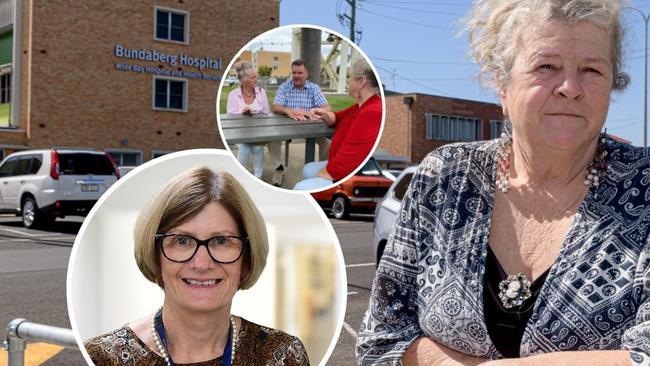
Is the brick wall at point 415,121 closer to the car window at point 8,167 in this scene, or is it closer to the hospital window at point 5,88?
the hospital window at point 5,88

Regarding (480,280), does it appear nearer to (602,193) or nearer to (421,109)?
(602,193)

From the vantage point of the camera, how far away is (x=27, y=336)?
9.59 ft

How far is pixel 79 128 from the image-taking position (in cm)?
3061

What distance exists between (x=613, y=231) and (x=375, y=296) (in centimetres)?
58

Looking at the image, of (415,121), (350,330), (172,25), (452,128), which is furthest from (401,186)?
(452,128)

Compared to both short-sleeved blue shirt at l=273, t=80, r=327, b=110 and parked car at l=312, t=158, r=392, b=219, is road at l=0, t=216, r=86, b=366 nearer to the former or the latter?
short-sleeved blue shirt at l=273, t=80, r=327, b=110

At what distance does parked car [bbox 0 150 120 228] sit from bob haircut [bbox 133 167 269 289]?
13318 millimetres

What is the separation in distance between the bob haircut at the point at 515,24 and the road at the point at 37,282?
4439mm

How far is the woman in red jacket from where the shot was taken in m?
1.50

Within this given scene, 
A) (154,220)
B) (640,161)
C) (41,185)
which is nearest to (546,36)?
(640,161)

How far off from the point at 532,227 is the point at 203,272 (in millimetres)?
901

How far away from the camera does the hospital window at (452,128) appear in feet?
152

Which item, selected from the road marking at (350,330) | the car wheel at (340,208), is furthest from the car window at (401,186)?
the car wheel at (340,208)

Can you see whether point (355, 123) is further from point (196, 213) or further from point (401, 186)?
point (401, 186)
